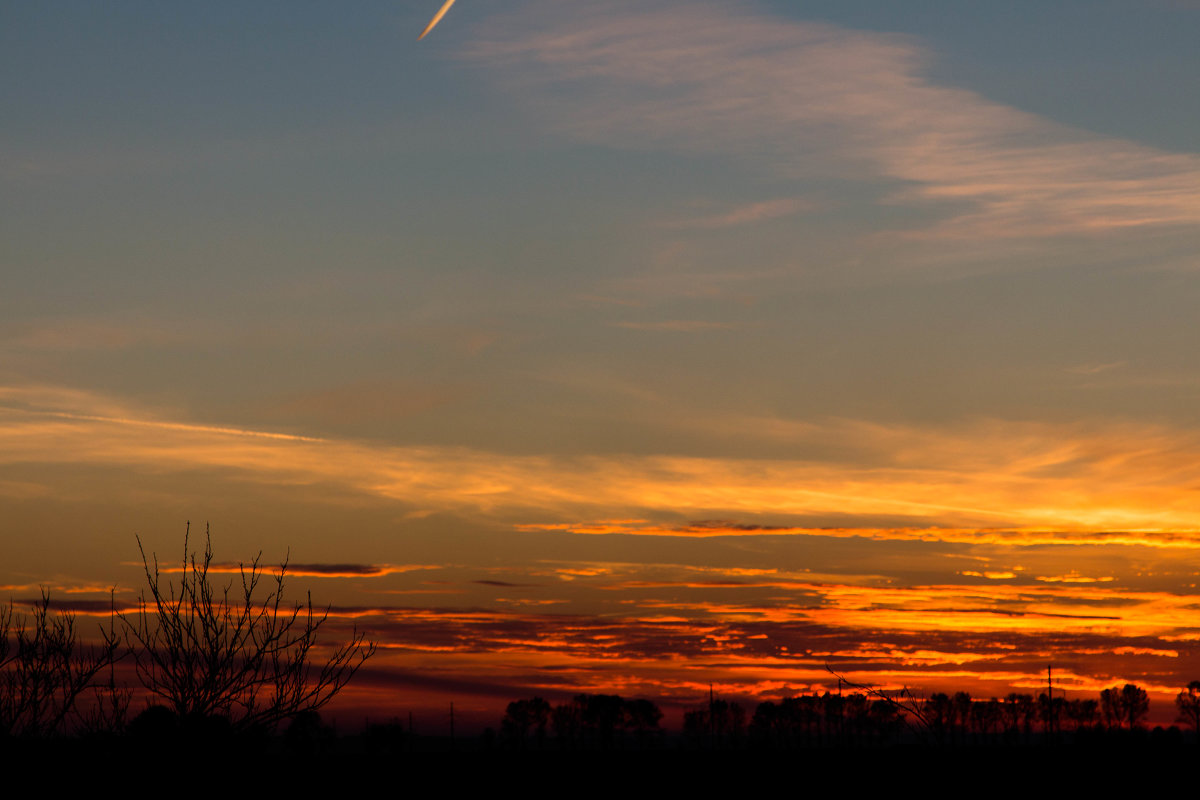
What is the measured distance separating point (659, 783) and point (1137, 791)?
119 feet

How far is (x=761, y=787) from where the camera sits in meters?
92.7

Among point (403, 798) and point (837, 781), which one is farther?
point (837, 781)

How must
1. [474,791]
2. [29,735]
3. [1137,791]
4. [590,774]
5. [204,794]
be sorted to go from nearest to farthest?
[204,794], [29,735], [1137,791], [474,791], [590,774]

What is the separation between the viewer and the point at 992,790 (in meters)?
80.9

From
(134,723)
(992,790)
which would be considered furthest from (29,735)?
(992,790)

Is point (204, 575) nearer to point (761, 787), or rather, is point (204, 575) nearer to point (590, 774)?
point (761, 787)

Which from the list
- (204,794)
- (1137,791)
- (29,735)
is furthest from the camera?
(1137,791)

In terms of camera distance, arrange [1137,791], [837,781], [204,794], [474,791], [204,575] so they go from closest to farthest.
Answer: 1. [204,794]
2. [204,575]
3. [1137,791]
4. [474,791]
5. [837,781]

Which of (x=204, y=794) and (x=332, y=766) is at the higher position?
(x=204, y=794)

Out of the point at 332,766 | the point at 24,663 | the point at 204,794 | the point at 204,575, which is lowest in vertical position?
the point at 332,766

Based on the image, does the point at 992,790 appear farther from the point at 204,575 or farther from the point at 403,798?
the point at 204,575

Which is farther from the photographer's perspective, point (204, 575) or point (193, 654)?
point (204, 575)

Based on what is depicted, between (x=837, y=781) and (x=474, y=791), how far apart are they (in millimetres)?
28645

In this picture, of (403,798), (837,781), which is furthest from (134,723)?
(837,781)
